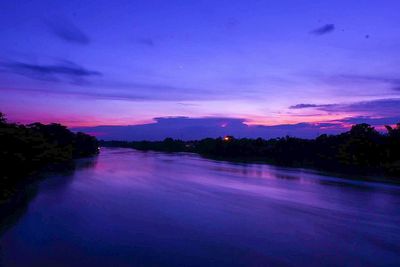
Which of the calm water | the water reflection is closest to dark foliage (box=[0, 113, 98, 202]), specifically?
the water reflection

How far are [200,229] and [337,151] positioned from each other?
35.9m

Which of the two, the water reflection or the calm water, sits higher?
the water reflection

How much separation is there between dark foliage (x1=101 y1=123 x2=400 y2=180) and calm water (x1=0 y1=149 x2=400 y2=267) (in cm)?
1551

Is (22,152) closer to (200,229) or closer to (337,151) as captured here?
(200,229)

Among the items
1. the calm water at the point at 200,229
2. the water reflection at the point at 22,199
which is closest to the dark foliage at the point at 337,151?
the calm water at the point at 200,229

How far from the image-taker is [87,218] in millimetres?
15695

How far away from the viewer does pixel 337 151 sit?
154 feet

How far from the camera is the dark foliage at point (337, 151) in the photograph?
128ft

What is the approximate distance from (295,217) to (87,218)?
8.08m

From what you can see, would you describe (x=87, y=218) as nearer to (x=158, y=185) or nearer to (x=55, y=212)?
(x=55, y=212)

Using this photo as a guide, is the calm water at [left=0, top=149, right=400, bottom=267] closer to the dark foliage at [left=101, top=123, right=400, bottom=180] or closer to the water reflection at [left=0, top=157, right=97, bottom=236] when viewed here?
the water reflection at [left=0, top=157, right=97, bottom=236]

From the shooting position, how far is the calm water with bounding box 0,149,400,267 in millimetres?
11125

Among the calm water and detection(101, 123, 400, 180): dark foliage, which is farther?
detection(101, 123, 400, 180): dark foliage

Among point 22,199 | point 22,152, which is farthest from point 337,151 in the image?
point 22,199
